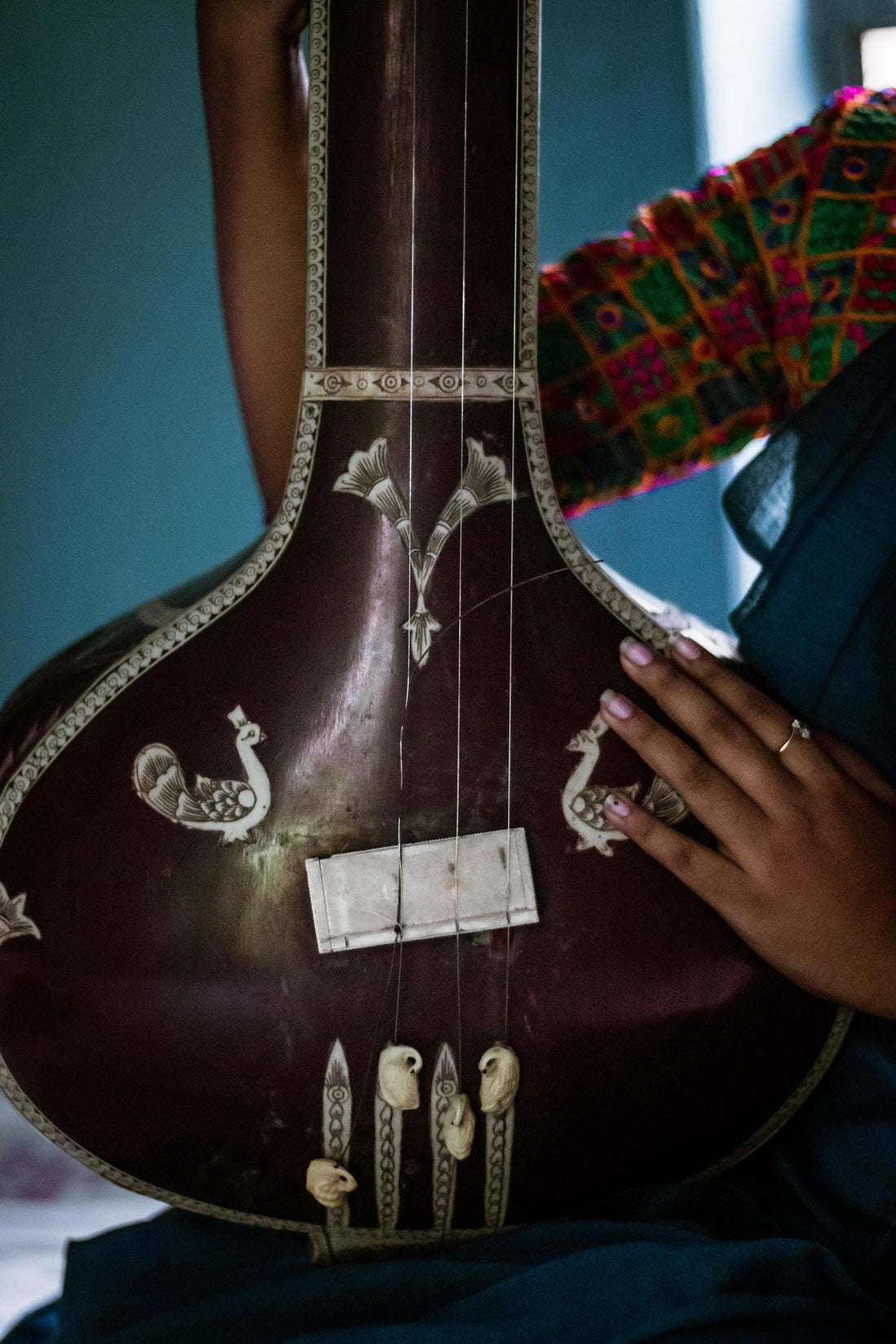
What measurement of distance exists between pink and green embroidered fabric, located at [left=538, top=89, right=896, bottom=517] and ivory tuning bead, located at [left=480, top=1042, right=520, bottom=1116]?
362mm

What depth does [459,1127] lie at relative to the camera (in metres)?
0.56

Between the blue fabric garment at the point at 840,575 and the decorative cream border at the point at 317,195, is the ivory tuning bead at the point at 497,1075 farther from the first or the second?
the decorative cream border at the point at 317,195

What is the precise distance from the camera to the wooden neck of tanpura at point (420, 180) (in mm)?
599

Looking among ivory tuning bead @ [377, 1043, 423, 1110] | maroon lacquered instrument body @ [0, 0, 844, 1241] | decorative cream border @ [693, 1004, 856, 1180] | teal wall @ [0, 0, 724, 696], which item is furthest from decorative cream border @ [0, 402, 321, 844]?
teal wall @ [0, 0, 724, 696]

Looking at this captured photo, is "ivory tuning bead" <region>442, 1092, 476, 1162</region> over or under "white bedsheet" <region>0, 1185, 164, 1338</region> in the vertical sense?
over

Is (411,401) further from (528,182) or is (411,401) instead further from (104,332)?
(104,332)

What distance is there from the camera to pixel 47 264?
3.97 feet

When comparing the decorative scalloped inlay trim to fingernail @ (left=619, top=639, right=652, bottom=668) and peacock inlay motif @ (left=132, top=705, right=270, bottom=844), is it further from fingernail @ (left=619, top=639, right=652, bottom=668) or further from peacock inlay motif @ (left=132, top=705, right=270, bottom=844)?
peacock inlay motif @ (left=132, top=705, right=270, bottom=844)

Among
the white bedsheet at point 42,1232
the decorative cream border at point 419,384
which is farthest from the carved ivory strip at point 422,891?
the white bedsheet at point 42,1232

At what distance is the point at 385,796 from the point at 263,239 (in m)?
0.39

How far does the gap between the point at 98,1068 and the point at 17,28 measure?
0.99m

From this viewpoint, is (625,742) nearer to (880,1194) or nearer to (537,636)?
(537,636)

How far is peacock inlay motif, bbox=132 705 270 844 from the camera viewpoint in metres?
0.57

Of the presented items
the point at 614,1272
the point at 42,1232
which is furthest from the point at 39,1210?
the point at 614,1272
